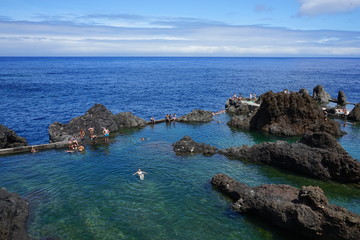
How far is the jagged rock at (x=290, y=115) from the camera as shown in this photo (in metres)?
48.1

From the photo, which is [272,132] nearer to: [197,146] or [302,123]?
[302,123]

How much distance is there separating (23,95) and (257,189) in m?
90.0

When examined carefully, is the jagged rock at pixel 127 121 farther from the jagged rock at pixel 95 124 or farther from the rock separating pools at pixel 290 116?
the rock separating pools at pixel 290 116

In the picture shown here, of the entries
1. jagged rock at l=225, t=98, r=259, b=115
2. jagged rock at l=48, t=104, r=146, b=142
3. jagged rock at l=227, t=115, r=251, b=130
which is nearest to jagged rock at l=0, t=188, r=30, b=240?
jagged rock at l=48, t=104, r=146, b=142

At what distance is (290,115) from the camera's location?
1945 inches

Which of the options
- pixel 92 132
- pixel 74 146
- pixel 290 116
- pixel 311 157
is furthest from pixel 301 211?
pixel 92 132

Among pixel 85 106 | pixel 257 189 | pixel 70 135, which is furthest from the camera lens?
pixel 85 106

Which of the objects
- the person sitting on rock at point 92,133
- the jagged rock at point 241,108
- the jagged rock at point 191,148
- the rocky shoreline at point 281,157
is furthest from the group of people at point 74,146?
the jagged rock at point 241,108

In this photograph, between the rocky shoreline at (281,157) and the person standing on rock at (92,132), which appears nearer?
the rocky shoreline at (281,157)

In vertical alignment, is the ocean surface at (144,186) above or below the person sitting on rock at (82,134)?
below

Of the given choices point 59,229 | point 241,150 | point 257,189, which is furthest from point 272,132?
point 59,229

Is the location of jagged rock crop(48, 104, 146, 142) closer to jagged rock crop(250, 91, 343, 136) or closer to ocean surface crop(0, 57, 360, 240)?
ocean surface crop(0, 57, 360, 240)

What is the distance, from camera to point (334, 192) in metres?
27.9

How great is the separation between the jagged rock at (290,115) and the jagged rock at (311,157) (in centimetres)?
1210
